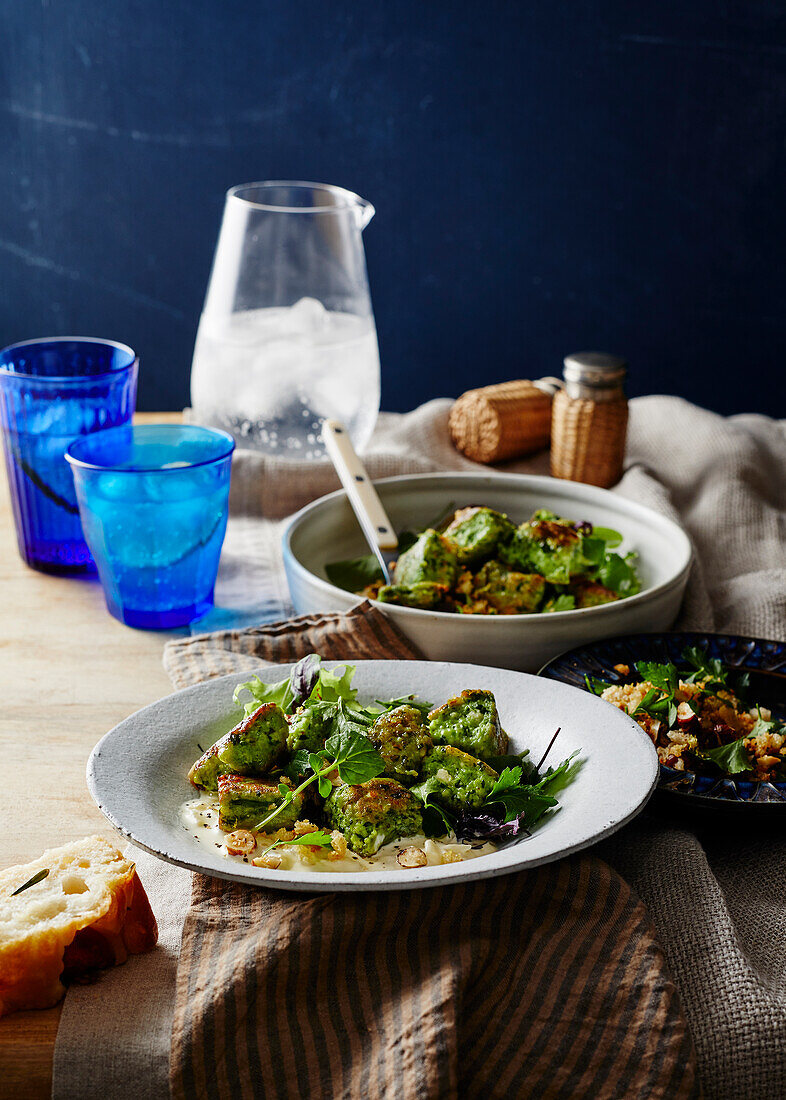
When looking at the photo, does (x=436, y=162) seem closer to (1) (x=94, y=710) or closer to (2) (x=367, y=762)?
(1) (x=94, y=710)

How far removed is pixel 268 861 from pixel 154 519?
57cm

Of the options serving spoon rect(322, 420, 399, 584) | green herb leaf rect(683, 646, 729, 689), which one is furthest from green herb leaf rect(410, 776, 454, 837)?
serving spoon rect(322, 420, 399, 584)

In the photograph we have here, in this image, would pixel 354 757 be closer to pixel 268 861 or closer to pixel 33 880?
pixel 268 861

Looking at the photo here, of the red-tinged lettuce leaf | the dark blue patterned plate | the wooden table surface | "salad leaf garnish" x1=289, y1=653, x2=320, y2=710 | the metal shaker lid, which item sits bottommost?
the wooden table surface

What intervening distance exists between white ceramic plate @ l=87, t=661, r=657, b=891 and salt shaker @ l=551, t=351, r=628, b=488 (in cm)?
75

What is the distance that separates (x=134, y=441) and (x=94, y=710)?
393 mm

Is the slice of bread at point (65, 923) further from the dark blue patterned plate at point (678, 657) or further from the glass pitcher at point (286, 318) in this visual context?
the glass pitcher at point (286, 318)

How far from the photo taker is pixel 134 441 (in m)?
1.36

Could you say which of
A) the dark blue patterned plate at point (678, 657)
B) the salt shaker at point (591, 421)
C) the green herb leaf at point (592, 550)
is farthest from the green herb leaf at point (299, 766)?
the salt shaker at point (591, 421)

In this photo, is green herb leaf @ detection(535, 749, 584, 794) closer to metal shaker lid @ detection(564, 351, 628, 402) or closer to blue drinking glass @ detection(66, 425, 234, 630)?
blue drinking glass @ detection(66, 425, 234, 630)

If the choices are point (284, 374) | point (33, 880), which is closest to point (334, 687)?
point (33, 880)

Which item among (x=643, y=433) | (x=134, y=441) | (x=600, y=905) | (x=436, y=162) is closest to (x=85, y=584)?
(x=134, y=441)

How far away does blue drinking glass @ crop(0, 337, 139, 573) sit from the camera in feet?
4.25

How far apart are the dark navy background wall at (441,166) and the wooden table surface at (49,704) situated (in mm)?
1729
